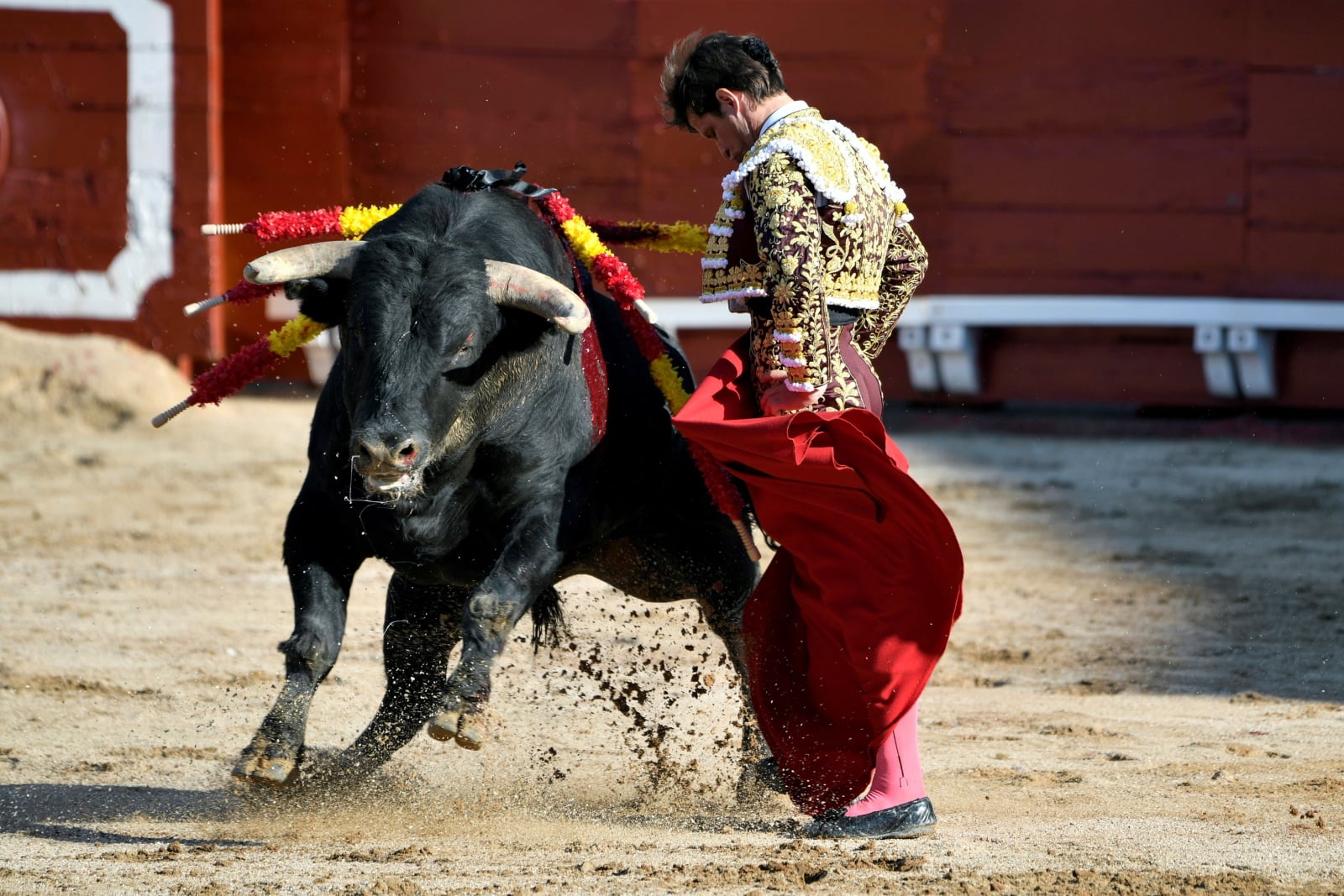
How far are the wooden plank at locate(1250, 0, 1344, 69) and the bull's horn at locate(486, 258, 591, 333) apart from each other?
542 cm

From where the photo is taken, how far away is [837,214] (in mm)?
2848

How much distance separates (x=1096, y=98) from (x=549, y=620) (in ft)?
16.4

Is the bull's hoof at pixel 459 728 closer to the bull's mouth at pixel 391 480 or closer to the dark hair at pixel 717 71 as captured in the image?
the bull's mouth at pixel 391 480

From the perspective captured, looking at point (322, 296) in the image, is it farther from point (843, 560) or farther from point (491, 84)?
point (491, 84)

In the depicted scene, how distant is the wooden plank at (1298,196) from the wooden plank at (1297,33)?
0.44 m

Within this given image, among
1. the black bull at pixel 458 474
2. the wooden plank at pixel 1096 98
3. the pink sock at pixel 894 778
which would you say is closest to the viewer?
the black bull at pixel 458 474

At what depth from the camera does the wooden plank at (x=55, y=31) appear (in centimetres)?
764

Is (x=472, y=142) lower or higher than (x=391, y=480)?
lower

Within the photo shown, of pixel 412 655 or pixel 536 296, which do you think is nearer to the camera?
pixel 536 296

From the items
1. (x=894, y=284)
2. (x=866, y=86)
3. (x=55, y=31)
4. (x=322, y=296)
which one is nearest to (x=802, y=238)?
(x=894, y=284)

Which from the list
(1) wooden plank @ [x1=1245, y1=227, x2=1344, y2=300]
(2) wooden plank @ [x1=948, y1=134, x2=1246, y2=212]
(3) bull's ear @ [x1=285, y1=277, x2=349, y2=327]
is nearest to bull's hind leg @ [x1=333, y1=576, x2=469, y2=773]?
(3) bull's ear @ [x1=285, y1=277, x2=349, y2=327]

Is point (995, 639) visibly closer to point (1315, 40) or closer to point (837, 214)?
point (837, 214)

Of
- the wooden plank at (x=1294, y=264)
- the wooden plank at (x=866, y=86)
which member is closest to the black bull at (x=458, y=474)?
the wooden plank at (x=866, y=86)

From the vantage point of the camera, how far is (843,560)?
2.95m
